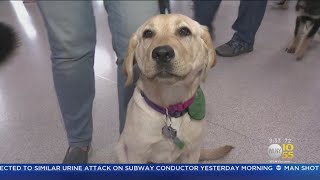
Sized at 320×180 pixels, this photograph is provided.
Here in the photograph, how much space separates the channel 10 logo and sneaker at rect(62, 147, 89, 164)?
0.79m

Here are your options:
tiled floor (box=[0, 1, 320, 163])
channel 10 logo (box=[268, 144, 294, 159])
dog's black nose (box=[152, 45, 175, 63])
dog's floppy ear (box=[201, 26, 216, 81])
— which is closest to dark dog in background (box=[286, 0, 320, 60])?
tiled floor (box=[0, 1, 320, 163])

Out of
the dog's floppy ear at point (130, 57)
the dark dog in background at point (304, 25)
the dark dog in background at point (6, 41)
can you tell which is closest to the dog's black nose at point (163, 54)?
the dog's floppy ear at point (130, 57)

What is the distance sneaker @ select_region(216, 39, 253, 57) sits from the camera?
2.48 m

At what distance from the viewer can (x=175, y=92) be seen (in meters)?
1.18

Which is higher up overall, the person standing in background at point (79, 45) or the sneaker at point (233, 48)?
the person standing in background at point (79, 45)

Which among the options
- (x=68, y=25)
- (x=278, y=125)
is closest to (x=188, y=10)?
(x=278, y=125)

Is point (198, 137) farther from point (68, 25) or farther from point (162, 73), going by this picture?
point (68, 25)

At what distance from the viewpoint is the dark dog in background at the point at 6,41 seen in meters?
1.04

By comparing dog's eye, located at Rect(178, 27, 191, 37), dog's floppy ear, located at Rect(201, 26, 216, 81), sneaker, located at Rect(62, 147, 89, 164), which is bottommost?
sneaker, located at Rect(62, 147, 89, 164)

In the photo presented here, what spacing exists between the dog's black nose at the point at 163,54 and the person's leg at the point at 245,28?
1.52 m

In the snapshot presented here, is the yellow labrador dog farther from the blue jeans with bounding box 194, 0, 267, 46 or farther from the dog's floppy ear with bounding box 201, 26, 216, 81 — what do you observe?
the blue jeans with bounding box 194, 0, 267, 46

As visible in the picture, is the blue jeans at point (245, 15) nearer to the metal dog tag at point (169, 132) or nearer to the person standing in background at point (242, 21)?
the person standing in background at point (242, 21)

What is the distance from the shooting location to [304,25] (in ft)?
8.20

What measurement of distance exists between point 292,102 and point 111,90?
1035 millimetres
